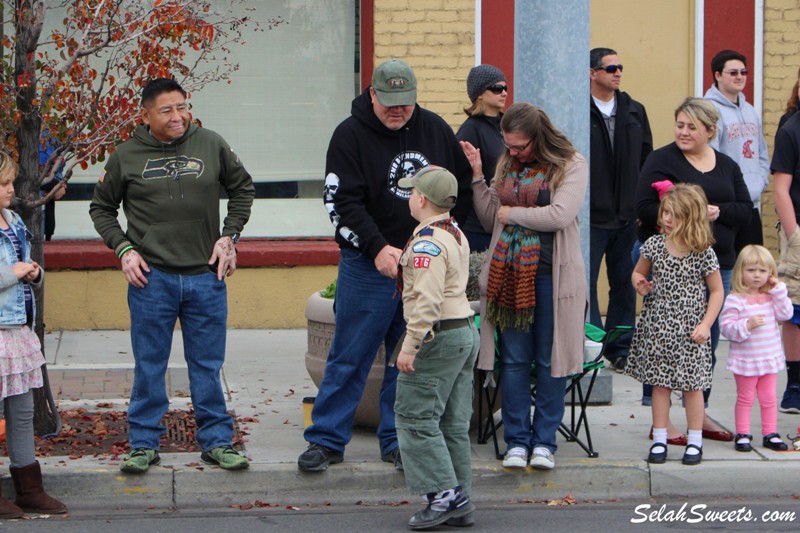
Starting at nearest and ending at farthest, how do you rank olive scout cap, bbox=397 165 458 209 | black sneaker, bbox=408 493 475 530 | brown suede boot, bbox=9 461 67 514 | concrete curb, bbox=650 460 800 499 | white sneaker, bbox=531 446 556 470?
olive scout cap, bbox=397 165 458 209, black sneaker, bbox=408 493 475 530, brown suede boot, bbox=9 461 67 514, white sneaker, bbox=531 446 556 470, concrete curb, bbox=650 460 800 499

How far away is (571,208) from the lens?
19.6 ft

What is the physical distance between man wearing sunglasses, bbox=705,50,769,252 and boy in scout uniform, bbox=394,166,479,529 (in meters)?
3.78

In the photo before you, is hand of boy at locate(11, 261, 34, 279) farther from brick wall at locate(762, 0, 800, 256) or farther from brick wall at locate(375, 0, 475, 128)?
brick wall at locate(762, 0, 800, 256)

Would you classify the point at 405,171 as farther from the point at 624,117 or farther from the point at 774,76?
the point at 774,76

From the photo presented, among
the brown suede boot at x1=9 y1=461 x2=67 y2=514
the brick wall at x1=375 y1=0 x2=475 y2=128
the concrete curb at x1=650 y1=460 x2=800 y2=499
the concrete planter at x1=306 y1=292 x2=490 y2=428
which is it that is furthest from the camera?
the brick wall at x1=375 y1=0 x2=475 y2=128

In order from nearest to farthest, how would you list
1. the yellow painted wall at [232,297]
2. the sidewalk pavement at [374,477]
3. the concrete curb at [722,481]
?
the sidewalk pavement at [374,477] < the concrete curb at [722,481] < the yellow painted wall at [232,297]

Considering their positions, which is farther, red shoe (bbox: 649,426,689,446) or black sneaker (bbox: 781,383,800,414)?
black sneaker (bbox: 781,383,800,414)

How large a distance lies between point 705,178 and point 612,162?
77.6 inches

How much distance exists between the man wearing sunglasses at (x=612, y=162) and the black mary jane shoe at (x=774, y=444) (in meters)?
2.05

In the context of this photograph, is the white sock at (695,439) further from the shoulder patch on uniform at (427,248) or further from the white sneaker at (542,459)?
the shoulder patch on uniform at (427,248)

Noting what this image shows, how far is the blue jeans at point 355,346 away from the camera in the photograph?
6023 millimetres

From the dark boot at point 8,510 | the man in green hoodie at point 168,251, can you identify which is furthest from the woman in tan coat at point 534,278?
the dark boot at point 8,510

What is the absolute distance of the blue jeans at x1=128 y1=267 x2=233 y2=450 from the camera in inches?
236

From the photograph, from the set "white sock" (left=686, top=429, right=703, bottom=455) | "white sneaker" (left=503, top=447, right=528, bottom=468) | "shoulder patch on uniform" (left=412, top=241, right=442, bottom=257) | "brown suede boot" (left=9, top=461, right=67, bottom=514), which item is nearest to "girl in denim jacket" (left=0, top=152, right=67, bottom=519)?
"brown suede boot" (left=9, top=461, right=67, bottom=514)
